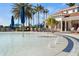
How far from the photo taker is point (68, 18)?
4.58 m

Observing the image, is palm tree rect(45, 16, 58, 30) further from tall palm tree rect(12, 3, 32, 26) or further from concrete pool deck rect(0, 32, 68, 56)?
tall palm tree rect(12, 3, 32, 26)

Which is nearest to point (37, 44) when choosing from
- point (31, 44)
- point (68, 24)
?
point (31, 44)

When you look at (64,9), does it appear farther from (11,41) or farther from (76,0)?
(11,41)

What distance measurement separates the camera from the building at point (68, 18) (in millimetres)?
4383

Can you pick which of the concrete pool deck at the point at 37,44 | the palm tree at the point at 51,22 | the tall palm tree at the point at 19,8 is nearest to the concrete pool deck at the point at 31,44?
the concrete pool deck at the point at 37,44

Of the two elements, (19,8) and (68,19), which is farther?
(68,19)

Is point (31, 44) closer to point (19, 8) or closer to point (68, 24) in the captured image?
point (19, 8)

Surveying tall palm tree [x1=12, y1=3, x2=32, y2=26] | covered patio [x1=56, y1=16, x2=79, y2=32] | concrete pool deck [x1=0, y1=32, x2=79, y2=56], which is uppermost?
tall palm tree [x1=12, y1=3, x2=32, y2=26]

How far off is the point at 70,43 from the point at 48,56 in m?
0.47

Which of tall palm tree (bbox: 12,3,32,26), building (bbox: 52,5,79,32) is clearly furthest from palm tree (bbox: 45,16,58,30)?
tall palm tree (bbox: 12,3,32,26)

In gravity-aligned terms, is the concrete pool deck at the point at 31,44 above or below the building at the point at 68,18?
below

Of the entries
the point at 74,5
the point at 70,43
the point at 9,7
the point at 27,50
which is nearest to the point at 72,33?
the point at 70,43

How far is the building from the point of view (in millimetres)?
4383

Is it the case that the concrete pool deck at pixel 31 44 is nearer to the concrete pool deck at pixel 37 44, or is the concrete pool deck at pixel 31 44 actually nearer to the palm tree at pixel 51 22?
the concrete pool deck at pixel 37 44
